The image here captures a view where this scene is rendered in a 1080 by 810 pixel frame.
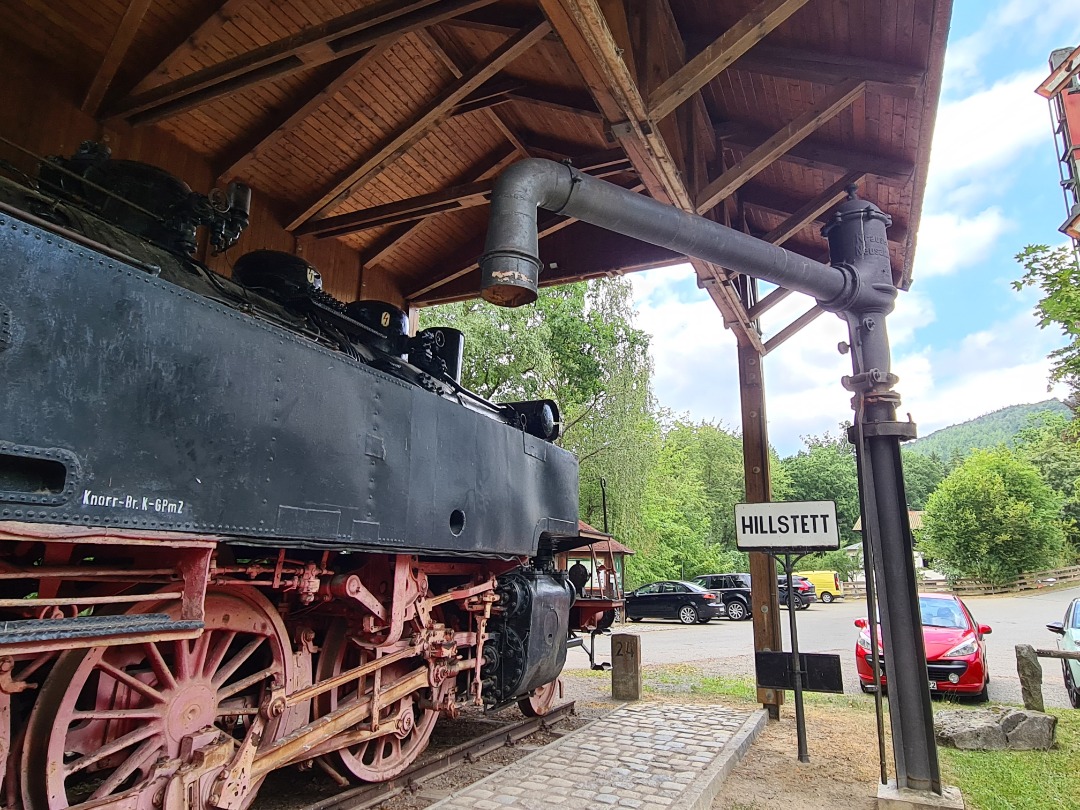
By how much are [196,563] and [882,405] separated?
405cm

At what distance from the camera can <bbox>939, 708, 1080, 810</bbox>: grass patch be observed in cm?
430

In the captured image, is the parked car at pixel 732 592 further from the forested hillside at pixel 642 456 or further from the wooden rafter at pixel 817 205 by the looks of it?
the wooden rafter at pixel 817 205

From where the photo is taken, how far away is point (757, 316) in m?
7.43

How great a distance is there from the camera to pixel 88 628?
1.99 meters

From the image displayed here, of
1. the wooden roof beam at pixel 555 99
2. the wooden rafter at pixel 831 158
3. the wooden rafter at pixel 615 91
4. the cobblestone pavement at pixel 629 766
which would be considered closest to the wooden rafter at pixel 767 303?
the wooden rafter at pixel 831 158

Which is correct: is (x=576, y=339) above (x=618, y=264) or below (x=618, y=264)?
above

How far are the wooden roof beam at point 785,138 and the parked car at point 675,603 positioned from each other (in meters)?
15.6

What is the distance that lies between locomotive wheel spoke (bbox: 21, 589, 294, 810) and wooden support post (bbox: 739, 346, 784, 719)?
487 centimetres

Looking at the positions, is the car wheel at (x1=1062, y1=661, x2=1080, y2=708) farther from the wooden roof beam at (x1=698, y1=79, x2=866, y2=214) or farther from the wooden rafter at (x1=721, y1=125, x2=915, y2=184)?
the wooden roof beam at (x1=698, y1=79, x2=866, y2=214)

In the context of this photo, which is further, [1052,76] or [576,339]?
[576,339]

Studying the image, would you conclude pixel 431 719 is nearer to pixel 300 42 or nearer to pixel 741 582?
pixel 300 42

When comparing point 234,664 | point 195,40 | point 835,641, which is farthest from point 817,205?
point 835,641

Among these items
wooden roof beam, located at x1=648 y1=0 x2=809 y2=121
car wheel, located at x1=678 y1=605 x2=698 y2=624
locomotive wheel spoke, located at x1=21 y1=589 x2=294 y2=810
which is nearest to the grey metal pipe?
wooden roof beam, located at x1=648 y1=0 x2=809 y2=121

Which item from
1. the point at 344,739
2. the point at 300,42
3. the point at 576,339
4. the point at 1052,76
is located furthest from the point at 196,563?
the point at 576,339
